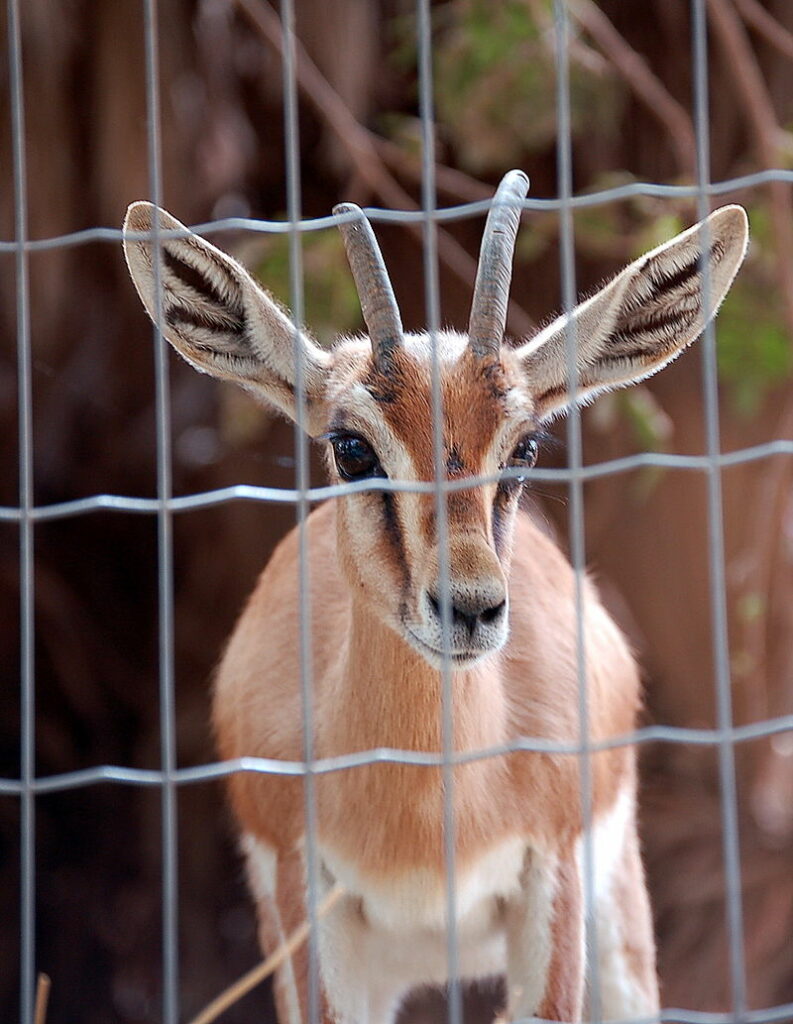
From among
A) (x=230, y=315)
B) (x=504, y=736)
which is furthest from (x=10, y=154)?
(x=504, y=736)

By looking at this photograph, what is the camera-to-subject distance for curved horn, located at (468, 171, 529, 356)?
11.1 ft

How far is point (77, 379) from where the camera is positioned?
26.3ft

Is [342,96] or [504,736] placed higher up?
[342,96]

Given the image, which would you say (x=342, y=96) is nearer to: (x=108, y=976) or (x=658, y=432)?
(x=658, y=432)

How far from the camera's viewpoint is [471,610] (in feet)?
10.2

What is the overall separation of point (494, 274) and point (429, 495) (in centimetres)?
51

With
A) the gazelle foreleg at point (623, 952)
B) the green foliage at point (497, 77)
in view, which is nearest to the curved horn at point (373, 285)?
the gazelle foreleg at point (623, 952)

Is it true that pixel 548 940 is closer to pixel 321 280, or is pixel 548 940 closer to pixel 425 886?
pixel 425 886

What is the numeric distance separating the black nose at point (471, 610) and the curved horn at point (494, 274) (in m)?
0.65

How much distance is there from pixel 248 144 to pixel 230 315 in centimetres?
419

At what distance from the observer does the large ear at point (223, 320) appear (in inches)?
136

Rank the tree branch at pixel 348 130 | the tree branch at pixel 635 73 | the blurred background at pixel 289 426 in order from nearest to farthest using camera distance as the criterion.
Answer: the tree branch at pixel 635 73 → the tree branch at pixel 348 130 → the blurred background at pixel 289 426

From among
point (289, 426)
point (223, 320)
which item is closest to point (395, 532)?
point (223, 320)

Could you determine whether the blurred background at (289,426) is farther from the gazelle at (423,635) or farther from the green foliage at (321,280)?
the gazelle at (423,635)
